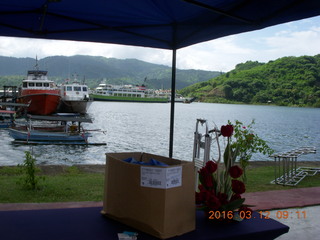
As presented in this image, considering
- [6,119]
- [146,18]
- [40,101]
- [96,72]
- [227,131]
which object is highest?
[96,72]

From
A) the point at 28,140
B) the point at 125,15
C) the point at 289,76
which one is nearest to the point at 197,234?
the point at 125,15

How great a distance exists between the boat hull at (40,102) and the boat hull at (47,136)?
16210mm

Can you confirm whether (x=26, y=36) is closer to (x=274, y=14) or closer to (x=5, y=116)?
(x=274, y=14)

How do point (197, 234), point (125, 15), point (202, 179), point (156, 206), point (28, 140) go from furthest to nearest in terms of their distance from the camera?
point (28, 140) → point (125, 15) → point (202, 179) → point (197, 234) → point (156, 206)

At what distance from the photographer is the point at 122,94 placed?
102250mm

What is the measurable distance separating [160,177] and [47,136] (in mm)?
18244

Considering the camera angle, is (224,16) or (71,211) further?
(224,16)

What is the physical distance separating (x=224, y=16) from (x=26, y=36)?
190 centimetres

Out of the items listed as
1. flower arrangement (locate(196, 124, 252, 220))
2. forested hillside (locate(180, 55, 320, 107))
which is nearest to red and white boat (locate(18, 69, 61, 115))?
flower arrangement (locate(196, 124, 252, 220))

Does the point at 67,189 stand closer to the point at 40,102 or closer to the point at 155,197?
the point at 155,197

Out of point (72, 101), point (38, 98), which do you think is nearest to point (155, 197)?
point (38, 98)

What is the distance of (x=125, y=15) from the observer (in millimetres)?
2934

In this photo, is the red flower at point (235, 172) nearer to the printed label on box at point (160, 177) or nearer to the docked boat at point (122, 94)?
the printed label on box at point (160, 177)

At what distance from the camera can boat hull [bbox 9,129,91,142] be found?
18.2 m
